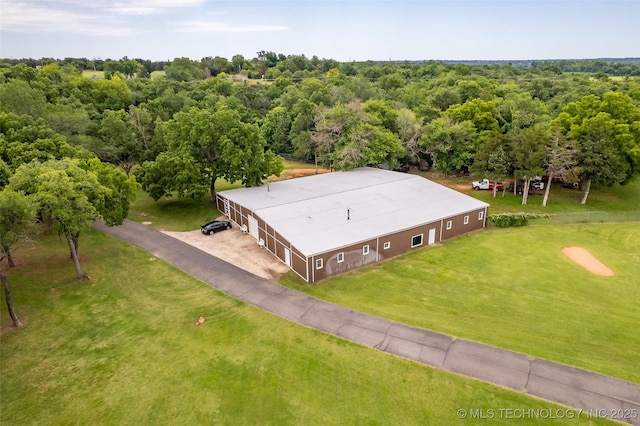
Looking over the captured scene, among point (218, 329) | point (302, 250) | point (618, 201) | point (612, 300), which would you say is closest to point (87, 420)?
point (218, 329)

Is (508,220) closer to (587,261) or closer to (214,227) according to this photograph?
(587,261)

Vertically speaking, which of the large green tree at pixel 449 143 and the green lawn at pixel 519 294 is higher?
the large green tree at pixel 449 143

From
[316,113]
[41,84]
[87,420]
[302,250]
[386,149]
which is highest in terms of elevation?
[41,84]

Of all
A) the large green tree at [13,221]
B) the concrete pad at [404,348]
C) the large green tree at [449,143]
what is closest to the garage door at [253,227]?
the large green tree at [13,221]

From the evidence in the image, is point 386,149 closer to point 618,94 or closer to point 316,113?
point 316,113

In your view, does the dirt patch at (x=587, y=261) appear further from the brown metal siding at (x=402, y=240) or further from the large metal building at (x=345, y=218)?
the brown metal siding at (x=402, y=240)
